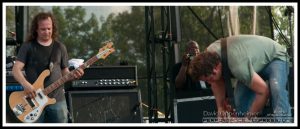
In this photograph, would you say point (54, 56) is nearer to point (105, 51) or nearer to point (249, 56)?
point (105, 51)

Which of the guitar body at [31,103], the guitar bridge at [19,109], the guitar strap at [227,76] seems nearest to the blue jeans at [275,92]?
the guitar strap at [227,76]

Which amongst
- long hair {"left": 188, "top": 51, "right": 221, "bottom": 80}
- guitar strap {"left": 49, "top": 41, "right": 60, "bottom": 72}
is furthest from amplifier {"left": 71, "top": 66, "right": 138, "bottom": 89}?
long hair {"left": 188, "top": 51, "right": 221, "bottom": 80}

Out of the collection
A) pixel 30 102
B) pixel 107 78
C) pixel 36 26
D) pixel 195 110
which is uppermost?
pixel 36 26

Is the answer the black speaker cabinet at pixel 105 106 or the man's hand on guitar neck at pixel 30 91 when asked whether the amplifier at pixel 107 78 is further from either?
the man's hand on guitar neck at pixel 30 91

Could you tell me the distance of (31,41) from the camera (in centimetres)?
554

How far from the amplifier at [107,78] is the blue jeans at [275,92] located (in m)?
1.02

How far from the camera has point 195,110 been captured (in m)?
5.81

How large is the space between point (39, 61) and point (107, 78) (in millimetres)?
746

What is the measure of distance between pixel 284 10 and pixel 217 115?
1144 millimetres

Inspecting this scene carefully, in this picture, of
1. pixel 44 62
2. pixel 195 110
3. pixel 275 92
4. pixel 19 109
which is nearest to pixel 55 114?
pixel 19 109

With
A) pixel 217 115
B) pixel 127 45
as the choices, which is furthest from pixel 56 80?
pixel 127 45

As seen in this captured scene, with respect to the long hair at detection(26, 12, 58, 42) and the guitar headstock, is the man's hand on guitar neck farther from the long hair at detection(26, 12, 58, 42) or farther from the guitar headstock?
the guitar headstock

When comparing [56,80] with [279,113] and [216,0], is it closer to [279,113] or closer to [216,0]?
[216,0]

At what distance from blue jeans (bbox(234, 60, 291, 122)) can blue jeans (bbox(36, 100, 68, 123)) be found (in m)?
1.47
